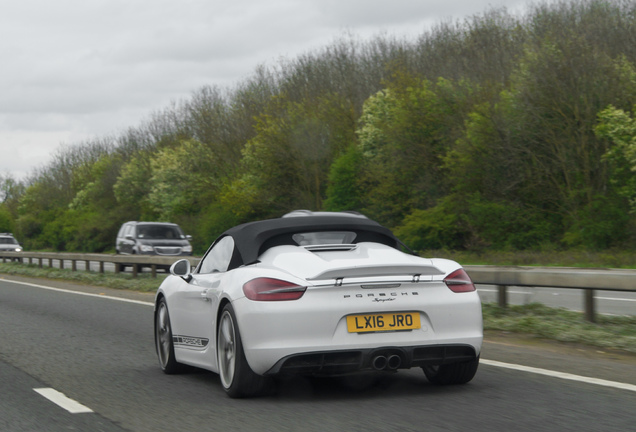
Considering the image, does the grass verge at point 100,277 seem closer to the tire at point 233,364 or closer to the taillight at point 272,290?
the tire at point 233,364

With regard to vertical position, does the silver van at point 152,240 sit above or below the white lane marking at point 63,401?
below

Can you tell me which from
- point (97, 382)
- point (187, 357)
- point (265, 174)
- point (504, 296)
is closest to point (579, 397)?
point (187, 357)

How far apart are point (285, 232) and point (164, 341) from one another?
2017 millimetres

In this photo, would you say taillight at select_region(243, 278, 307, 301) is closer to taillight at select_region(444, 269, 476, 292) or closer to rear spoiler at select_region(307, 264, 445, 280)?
rear spoiler at select_region(307, 264, 445, 280)

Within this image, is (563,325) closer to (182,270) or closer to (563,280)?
(563,280)

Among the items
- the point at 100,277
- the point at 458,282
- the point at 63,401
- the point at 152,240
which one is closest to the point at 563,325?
the point at 458,282

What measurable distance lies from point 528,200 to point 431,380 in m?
34.0

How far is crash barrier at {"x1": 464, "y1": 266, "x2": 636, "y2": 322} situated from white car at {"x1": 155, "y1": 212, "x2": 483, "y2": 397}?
11.3 feet

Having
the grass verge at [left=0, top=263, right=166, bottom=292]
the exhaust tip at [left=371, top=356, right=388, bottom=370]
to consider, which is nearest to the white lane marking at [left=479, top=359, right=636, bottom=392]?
the exhaust tip at [left=371, top=356, right=388, bottom=370]

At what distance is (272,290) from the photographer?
20.9ft

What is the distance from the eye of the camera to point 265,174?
192 feet

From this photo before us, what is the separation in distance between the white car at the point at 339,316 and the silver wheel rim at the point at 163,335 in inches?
57.1

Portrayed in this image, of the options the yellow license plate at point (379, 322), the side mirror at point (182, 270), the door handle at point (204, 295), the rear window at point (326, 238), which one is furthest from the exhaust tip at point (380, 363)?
the side mirror at point (182, 270)

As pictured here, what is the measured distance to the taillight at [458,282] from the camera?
6.62m
